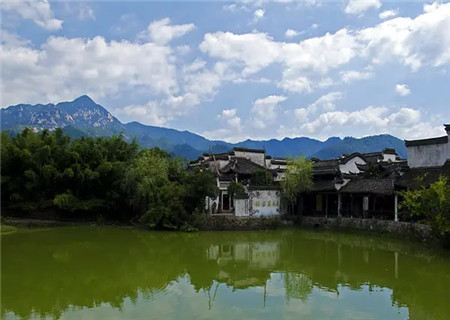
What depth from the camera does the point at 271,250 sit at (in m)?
14.8

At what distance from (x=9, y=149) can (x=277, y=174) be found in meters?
15.3

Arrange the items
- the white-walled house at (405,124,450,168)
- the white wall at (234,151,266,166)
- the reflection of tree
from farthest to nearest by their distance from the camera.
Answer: the white wall at (234,151,266,166) → the white-walled house at (405,124,450,168) → the reflection of tree

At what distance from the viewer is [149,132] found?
181375 mm

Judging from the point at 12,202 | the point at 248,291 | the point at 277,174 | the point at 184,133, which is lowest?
the point at 248,291

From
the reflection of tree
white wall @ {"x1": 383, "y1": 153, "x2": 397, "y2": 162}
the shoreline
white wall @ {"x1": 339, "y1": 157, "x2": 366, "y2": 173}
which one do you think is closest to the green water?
the reflection of tree

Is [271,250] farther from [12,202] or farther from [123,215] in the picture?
[12,202]

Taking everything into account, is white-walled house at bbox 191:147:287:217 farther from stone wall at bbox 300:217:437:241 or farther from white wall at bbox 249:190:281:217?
stone wall at bbox 300:217:437:241

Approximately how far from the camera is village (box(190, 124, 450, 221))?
61.1 ft

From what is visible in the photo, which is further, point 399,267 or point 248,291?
point 399,267

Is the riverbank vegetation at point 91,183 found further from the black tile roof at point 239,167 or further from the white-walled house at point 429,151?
the white-walled house at point 429,151

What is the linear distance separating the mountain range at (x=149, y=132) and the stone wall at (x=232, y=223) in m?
94.0

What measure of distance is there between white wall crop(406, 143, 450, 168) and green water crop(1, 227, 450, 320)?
540 cm

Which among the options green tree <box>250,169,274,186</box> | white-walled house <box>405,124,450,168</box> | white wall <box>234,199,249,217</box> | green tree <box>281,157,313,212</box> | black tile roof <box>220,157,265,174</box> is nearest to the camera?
white-walled house <box>405,124,450,168</box>

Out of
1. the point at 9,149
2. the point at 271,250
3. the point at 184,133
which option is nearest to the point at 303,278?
the point at 271,250
